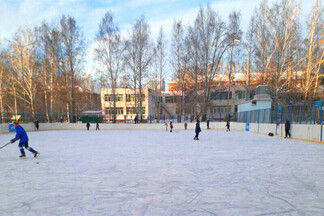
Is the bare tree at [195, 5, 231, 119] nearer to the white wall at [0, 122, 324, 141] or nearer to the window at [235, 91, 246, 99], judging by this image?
the white wall at [0, 122, 324, 141]

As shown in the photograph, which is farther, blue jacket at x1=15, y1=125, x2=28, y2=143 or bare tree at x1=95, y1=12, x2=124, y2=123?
bare tree at x1=95, y1=12, x2=124, y2=123

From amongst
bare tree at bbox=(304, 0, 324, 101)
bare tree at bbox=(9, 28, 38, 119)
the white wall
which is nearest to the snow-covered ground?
the white wall

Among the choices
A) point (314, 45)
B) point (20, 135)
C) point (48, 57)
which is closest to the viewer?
point (20, 135)

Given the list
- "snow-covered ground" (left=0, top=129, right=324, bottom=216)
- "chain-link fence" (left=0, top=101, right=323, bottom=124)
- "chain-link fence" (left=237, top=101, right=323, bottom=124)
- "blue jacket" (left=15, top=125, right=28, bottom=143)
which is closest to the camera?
"snow-covered ground" (left=0, top=129, right=324, bottom=216)

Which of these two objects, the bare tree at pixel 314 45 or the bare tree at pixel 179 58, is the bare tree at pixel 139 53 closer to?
the bare tree at pixel 179 58

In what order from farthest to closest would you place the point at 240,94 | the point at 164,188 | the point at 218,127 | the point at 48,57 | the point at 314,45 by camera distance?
the point at 240,94 < the point at 48,57 < the point at 218,127 < the point at 314,45 < the point at 164,188

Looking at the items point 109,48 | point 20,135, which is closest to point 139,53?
point 109,48

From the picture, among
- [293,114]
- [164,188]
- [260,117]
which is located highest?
[293,114]

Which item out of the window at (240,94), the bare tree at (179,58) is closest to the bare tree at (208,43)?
the bare tree at (179,58)

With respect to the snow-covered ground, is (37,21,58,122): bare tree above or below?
above

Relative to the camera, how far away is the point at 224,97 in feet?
169

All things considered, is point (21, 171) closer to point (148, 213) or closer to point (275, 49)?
point (148, 213)

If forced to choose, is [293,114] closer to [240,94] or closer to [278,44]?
[278,44]

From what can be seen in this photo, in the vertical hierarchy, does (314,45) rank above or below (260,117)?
above
